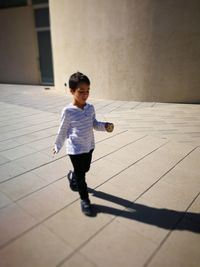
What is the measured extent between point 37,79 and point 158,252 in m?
12.5

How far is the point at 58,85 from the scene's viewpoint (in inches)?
422

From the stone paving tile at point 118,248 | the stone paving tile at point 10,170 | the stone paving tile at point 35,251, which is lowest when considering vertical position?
the stone paving tile at point 118,248

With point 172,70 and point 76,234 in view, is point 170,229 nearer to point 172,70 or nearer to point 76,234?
point 76,234

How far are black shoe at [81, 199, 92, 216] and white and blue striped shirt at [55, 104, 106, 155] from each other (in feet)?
1.84

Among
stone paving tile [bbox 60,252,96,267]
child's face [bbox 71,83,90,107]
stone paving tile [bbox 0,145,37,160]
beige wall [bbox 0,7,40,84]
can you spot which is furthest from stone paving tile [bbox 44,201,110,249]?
beige wall [bbox 0,7,40,84]

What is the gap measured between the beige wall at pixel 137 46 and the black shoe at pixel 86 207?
5946 mm

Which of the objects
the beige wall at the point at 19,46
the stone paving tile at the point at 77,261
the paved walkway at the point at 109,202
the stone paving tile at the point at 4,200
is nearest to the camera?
the stone paving tile at the point at 77,261

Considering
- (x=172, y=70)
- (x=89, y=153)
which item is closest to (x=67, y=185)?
(x=89, y=153)

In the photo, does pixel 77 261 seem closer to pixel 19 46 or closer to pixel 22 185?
pixel 22 185

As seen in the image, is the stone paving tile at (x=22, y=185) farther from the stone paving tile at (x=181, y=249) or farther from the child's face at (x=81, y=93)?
the stone paving tile at (x=181, y=249)

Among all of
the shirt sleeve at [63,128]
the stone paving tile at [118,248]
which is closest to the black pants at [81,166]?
the shirt sleeve at [63,128]

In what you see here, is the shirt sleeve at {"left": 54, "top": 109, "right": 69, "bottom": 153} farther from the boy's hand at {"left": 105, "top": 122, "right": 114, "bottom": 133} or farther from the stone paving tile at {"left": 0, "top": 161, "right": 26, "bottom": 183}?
the stone paving tile at {"left": 0, "top": 161, "right": 26, "bottom": 183}

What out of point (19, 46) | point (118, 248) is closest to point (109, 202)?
point (118, 248)

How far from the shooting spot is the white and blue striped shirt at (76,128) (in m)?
2.57
